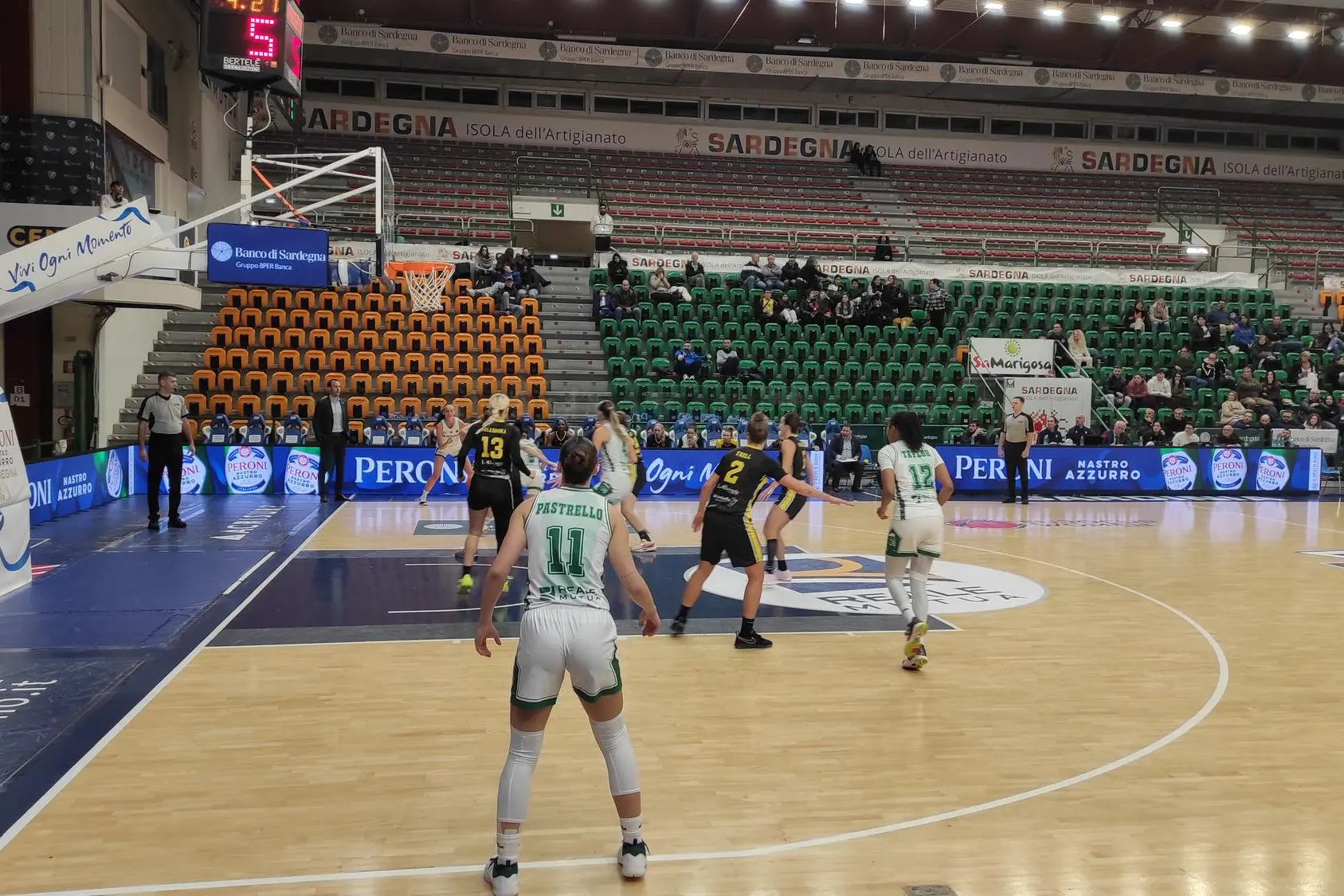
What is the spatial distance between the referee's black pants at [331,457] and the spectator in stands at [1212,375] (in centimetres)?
1879

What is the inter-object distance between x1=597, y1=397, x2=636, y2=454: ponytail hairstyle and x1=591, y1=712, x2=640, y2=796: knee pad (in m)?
6.58

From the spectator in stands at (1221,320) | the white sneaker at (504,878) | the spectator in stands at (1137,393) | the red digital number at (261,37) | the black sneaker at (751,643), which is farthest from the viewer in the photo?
the spectator in stands at (1221,320)

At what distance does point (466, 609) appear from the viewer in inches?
367

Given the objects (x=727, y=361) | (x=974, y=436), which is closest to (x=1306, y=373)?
(x=974, y=436)

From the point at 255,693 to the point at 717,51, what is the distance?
1137 inches

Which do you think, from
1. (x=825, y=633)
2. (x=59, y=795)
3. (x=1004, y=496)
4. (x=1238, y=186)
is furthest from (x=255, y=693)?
(x=1238, y=186)

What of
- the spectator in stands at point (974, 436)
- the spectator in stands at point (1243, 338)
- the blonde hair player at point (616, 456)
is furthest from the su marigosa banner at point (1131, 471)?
the blonde hair player at point (616, 456)

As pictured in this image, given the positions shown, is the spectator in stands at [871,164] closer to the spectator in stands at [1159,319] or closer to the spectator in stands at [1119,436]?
the spectator in stands at [1159,319]

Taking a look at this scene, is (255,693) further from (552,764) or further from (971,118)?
(971,118)

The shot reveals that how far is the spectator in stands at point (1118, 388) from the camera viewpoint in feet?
76.7

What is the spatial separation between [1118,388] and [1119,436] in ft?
8.30

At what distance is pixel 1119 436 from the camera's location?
71.1 ft

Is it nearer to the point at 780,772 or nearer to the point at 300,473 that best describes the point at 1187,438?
the point at 300,473

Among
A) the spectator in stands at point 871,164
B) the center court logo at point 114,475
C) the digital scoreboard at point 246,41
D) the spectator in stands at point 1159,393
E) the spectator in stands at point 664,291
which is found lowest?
the center court logo at point 114,475
